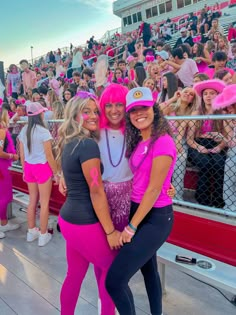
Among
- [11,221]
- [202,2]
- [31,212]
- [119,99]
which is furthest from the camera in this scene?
[202,2]

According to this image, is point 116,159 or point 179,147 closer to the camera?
point 116,159

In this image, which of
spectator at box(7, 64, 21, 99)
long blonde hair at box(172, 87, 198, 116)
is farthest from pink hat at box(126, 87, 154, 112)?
spectator at box(7, 64, 21, 99)

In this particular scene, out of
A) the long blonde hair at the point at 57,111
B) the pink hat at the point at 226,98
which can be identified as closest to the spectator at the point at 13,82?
the long blonde hair at the point at 57,111

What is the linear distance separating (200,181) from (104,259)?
1.57 metres

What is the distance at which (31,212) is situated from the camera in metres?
3.60

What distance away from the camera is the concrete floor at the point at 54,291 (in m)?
2.32

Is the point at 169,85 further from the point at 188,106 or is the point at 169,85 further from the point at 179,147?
the point at 179,147

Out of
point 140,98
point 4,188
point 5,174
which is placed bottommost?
point 4,188

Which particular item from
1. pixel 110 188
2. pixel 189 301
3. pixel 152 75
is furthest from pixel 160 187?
pixel 152 75

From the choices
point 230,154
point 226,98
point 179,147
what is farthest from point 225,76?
point 230,154

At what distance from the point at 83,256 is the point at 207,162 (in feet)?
5.26

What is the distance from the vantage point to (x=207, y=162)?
9.61ft

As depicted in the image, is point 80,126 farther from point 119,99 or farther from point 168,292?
point 168,292

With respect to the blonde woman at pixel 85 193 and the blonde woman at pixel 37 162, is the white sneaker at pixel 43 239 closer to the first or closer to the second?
the blonde woman at pixel 37 162
